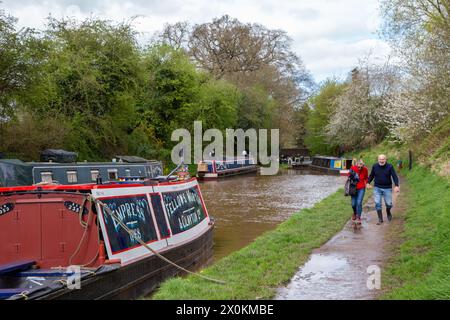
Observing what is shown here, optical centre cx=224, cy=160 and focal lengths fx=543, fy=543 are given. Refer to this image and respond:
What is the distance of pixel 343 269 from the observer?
756cm

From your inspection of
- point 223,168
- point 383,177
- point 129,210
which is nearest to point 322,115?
point 223,168

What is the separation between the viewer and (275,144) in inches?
2117

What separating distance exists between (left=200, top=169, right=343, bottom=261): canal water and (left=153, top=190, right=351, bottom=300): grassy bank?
1.92 metres

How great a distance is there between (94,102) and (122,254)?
17.8 meters

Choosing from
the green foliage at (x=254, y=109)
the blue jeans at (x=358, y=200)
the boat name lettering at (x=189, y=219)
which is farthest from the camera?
the green foliage at (x=254, y=109)

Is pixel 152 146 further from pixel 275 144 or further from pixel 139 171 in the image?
pixel 275 144

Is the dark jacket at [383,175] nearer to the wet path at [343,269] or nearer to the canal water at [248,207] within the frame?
the wet path at [343,269]

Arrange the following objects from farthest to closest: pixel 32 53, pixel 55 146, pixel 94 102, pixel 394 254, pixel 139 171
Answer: pixel 94 102
pixel 55 146
pixel 32 53
pixel 139 171
pixel 394 254

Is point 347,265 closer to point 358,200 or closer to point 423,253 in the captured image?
point 423,253

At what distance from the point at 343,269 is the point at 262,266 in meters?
1.16

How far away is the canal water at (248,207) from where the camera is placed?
1437cm

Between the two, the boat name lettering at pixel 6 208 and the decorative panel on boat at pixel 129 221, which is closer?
the boat name lettering at pixel 6 208

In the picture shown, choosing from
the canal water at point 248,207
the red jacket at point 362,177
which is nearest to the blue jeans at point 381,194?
the red jacket at point 362,177

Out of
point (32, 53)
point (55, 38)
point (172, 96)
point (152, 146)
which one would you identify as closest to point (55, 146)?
point (32, 53)
